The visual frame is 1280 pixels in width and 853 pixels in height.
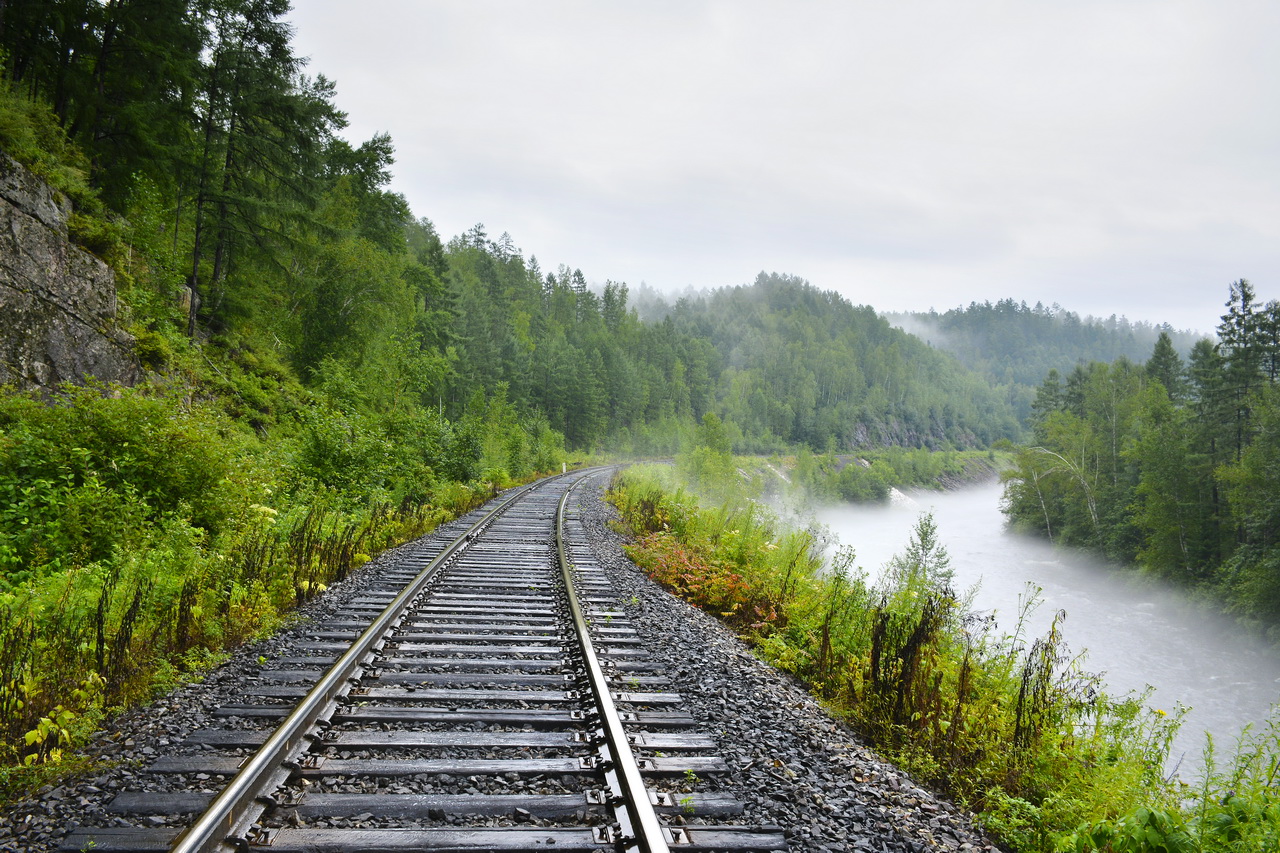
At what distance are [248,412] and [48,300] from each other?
5.35 metres

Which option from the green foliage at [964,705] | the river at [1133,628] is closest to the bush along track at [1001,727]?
the green foliage at [964,705]

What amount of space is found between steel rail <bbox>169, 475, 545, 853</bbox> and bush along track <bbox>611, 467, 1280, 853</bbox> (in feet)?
12.8

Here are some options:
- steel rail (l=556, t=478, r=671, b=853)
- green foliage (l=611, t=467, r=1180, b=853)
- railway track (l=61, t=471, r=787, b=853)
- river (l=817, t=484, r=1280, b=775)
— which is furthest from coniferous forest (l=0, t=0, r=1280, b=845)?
green foliage (l=611, t=467, r=1180, b=853)

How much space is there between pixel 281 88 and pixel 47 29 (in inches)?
194

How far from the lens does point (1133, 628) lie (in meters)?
26.9

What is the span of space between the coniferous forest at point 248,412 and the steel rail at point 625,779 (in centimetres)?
306

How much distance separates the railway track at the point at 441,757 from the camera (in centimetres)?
292

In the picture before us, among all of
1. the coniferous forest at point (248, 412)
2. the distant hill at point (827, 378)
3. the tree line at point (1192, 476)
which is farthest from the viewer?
the distant hill at point (827, 378)

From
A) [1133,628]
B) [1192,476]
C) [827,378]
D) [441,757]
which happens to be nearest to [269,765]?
[441,757]

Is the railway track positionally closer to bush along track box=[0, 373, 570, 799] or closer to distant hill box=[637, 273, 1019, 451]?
bush along track box=[0, 373, 570, 799]

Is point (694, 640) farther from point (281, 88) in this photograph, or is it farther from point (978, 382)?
point (978, 382)

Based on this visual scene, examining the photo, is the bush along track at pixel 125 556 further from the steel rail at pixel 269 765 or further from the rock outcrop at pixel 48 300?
the steel rail at pixel 269 765

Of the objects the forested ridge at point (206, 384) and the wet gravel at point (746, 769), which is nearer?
the wet gravel at point (746, 769)

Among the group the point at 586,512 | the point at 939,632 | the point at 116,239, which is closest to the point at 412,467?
the point at 586,512
